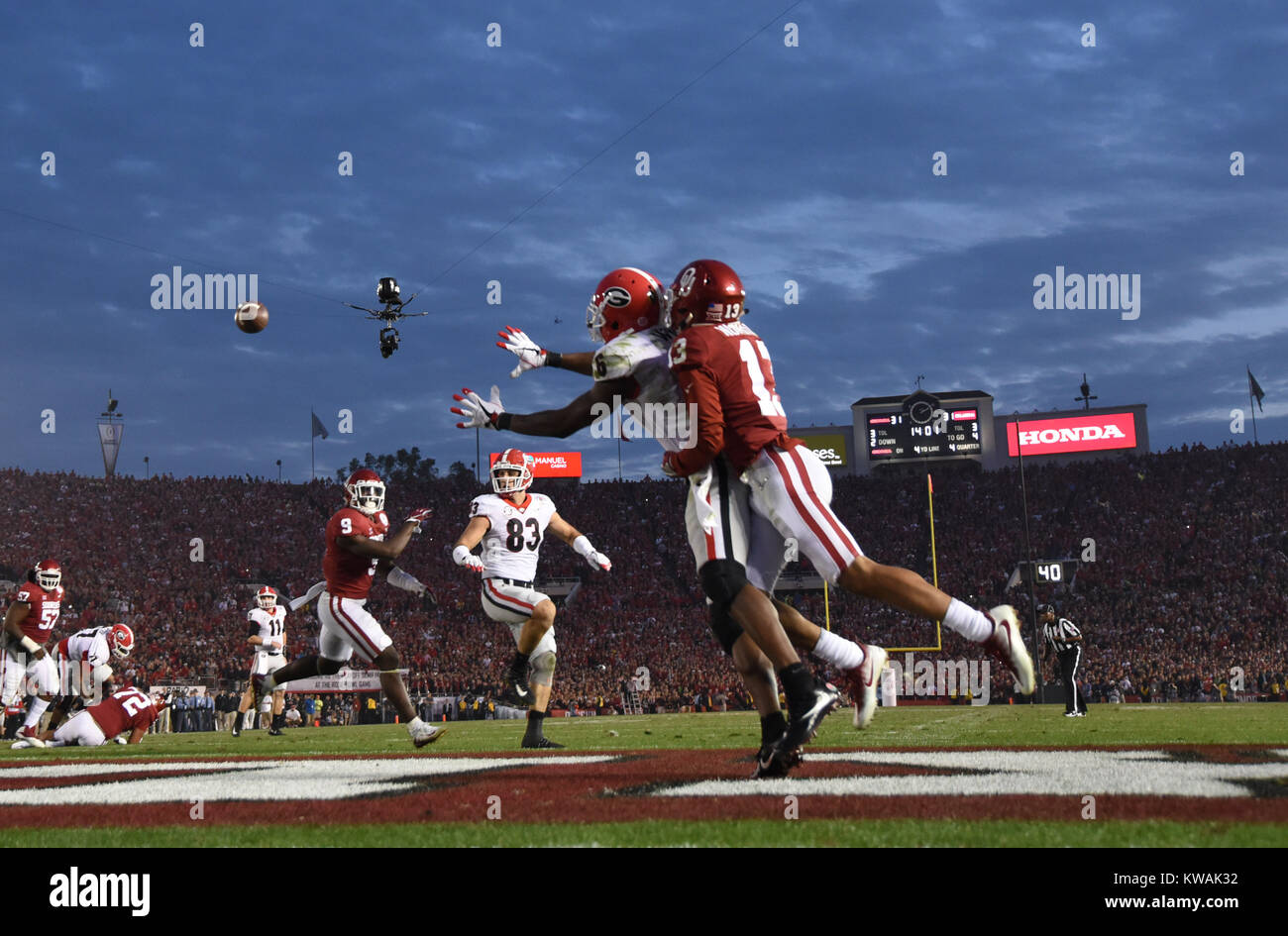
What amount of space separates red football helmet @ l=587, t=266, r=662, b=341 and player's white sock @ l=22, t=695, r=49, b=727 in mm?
10522

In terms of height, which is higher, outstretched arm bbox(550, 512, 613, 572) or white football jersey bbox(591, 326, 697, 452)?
white football jersey bbox(591, 326, 697, 452)

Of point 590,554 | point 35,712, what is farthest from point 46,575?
point 590,554

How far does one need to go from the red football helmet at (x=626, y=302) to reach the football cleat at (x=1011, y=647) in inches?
96.1

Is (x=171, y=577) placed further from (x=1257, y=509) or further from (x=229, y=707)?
(x=1257, y=509)

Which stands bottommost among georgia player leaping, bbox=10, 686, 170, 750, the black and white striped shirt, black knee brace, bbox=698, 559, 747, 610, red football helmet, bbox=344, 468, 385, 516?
georgia player leaping, bbox=10, 686, 170, 750

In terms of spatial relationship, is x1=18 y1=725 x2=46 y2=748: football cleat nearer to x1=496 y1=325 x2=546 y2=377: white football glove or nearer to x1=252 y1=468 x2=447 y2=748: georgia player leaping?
x1=252 y1=468 x2=447 y2=748: georgia player leaping

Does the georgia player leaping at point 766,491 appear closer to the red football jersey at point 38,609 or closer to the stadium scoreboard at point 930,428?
the red football jersey at point 38,609

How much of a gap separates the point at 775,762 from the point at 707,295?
93.0 inches

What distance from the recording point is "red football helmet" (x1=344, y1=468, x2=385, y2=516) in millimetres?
10336

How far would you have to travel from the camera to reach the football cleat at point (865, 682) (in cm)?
535

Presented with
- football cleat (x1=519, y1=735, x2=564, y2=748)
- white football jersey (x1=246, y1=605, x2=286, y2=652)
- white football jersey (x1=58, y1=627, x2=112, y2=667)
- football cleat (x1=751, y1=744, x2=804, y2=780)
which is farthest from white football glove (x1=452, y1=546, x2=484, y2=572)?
white football jersey (x1=246, y1=605, x2=286, y2=652)

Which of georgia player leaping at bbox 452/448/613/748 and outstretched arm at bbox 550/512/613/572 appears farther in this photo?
georgia player leaping at bbox 452/448/613/748
